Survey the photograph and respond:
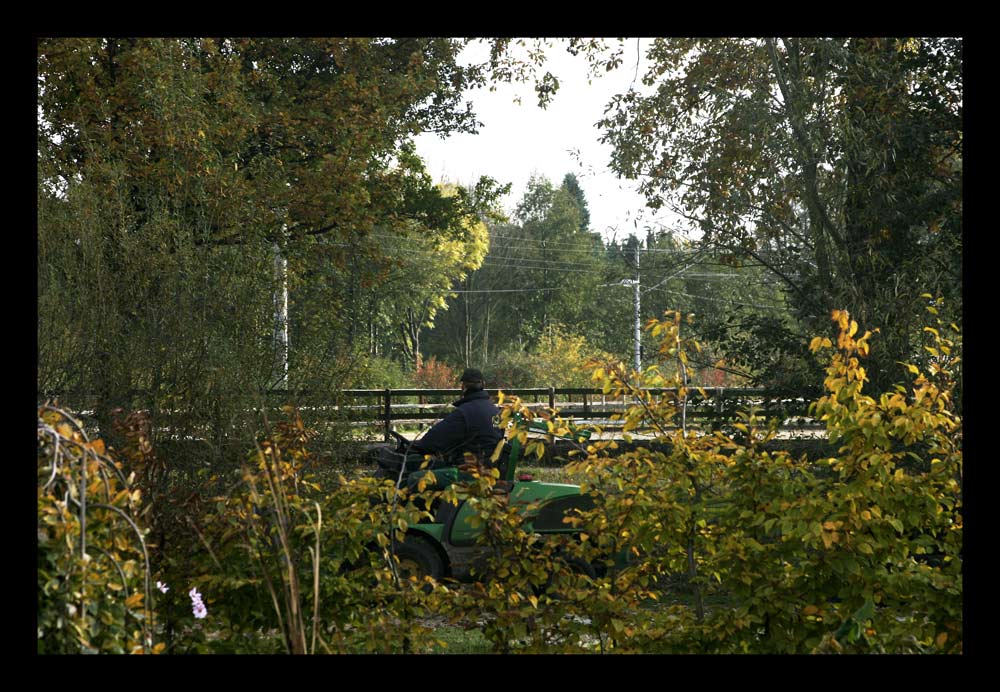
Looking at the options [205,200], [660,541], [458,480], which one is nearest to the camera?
[660,541]

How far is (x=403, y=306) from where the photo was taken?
36844 mm

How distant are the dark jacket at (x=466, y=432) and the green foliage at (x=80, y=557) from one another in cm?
302

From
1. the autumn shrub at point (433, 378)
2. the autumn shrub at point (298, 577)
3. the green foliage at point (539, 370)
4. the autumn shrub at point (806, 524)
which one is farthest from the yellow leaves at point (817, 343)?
the autumn shrub at point (433, 378)

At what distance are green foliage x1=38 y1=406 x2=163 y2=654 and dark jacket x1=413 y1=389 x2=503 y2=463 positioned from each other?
3.02m

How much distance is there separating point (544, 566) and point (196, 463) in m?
3.39

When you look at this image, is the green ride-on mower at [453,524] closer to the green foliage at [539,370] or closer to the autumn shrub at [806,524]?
the autumn shrub at [806,524]

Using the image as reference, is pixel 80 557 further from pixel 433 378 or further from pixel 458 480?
pixel 433 378

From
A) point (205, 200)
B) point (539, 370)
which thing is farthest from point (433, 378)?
point (205, 200)

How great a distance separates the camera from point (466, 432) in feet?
19.2

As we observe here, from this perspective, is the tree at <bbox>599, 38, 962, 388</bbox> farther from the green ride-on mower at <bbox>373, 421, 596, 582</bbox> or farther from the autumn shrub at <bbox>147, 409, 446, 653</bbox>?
the autumn shrub at <bbox>147, 409, 446, 653</bbox>

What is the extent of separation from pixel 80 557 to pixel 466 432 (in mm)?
3535

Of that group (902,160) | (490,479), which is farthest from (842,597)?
(902,160)

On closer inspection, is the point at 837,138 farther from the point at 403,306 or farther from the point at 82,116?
the point at 403,306
